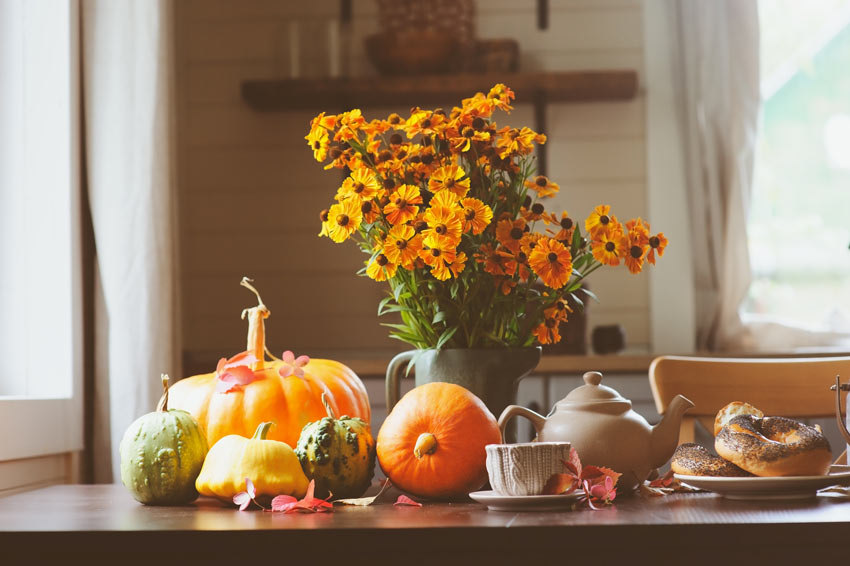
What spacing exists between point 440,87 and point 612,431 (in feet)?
6.46

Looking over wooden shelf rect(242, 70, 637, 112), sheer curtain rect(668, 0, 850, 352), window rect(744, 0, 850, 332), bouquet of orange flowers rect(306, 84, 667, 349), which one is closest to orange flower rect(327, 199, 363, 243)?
bouquet of orange flowers rect(306, 84, 667, 349)

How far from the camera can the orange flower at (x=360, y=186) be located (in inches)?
42.3

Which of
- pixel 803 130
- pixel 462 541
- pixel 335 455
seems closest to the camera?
pixel 462 541

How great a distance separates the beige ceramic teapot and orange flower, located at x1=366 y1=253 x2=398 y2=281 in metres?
0.21

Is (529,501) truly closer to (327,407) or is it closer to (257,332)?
(327,407)

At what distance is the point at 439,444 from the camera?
38.7 inches

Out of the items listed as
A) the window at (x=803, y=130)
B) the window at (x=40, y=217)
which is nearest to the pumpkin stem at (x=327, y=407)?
the window at (x=40, y=217)

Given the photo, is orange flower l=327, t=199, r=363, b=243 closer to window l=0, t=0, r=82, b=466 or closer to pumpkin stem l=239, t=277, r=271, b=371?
pumpkin stem l=239, t=277, r=271, b=371

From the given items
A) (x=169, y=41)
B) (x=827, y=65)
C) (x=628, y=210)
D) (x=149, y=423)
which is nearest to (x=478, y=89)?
(x=628, y=210)

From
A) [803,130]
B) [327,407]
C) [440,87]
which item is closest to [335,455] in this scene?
[327,407]

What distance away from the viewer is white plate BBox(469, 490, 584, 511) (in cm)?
88

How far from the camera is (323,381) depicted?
3.90ft

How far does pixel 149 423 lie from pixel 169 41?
5.08ft

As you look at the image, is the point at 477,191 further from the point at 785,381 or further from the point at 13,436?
the point at 13,436
